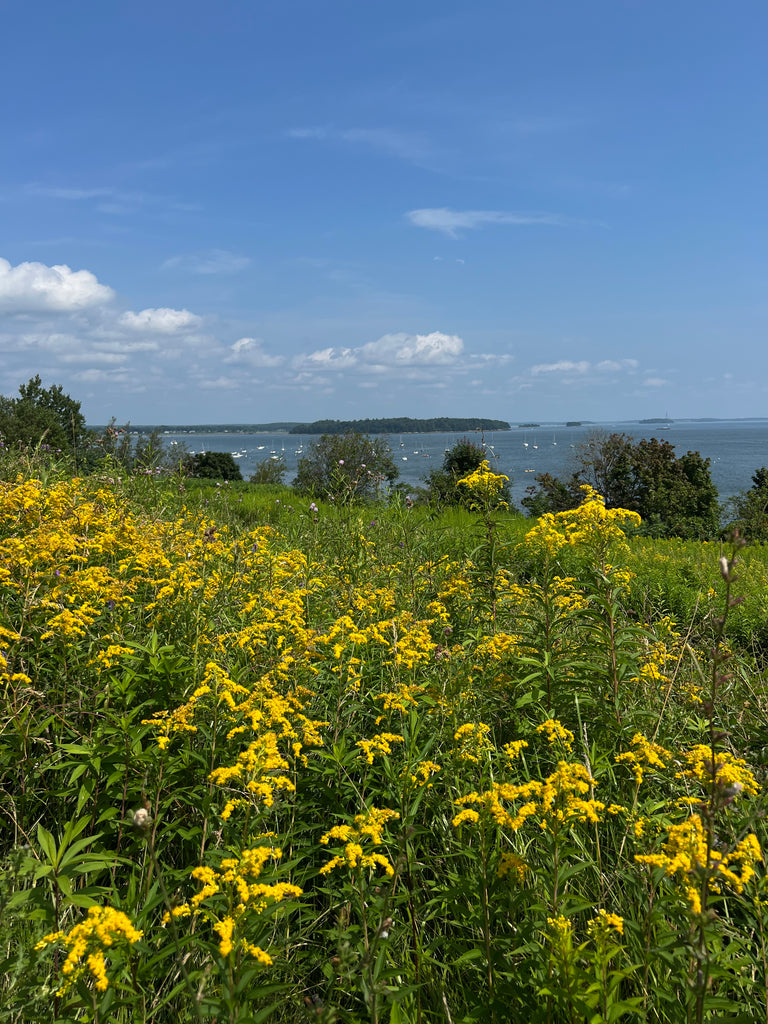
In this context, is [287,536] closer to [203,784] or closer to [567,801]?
[203,784]

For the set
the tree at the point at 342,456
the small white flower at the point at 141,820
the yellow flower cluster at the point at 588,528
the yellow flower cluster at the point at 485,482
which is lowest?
the small white flower at the point at 141,820

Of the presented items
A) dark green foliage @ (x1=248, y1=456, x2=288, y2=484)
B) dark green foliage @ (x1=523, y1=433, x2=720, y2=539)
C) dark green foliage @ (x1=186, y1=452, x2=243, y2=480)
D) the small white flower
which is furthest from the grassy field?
dark green foliage @ (x1=186, y1=452, x2=243, y2=480)

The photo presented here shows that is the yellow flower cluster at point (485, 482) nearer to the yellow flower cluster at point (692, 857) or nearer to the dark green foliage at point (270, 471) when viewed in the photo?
the yellow flower cluster at point (692, 857)

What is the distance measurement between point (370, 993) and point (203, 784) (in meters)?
1.51

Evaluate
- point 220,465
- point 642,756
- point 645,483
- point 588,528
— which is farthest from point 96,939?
point 220,465

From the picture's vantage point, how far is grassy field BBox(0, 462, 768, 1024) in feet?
5.82

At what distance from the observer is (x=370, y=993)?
4.75 ft

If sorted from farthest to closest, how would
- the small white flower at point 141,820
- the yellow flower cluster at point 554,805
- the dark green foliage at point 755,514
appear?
the dark green foliage at point 755,514 < the yellow flower cluster at point 554,805 < the small white flower at point 141,820

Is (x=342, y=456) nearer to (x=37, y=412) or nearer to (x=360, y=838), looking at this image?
(x=37, y=412)

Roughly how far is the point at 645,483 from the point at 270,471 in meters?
14.3

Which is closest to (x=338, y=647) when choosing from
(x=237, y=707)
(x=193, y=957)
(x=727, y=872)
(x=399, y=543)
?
(x=237, y=707)

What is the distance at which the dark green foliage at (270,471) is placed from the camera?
2450cm

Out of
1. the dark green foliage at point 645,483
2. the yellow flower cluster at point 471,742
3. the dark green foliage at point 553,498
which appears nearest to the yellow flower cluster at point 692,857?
the yellow flower cluster at point 471,742

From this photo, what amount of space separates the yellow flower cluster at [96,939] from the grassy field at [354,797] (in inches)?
0.4
